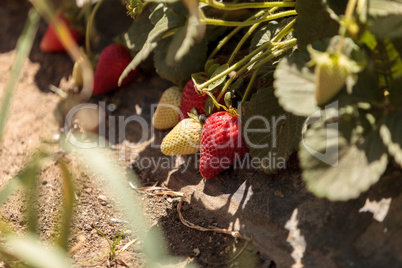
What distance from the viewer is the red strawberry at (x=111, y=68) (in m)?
1.44

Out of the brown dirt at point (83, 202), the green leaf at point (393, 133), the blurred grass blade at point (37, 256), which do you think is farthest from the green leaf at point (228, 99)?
the blurred grass blade at point (37, 256)

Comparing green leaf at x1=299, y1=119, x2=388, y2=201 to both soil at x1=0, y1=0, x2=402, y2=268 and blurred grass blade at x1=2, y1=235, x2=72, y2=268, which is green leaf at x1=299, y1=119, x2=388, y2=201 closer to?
soil at x1=0, y1=0, x2=402, y2=268

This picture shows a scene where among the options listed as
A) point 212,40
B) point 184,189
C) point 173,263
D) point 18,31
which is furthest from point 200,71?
point 18,31

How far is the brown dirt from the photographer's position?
3.27 ft

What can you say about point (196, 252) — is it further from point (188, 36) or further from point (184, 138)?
point (188, 36)

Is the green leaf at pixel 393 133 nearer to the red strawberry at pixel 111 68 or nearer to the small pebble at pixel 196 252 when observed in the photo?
the small pebble at pixel 196 252

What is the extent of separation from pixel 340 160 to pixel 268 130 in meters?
0.26

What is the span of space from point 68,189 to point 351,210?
21.6 inches

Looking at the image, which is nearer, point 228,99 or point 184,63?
point 228,99

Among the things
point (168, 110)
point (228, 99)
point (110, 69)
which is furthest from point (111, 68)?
point (228, 99)

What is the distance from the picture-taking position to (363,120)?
775 mm

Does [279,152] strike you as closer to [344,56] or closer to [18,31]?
[344,56]

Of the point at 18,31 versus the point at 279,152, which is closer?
the point at 279,152

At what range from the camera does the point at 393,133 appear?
29.8 inches
